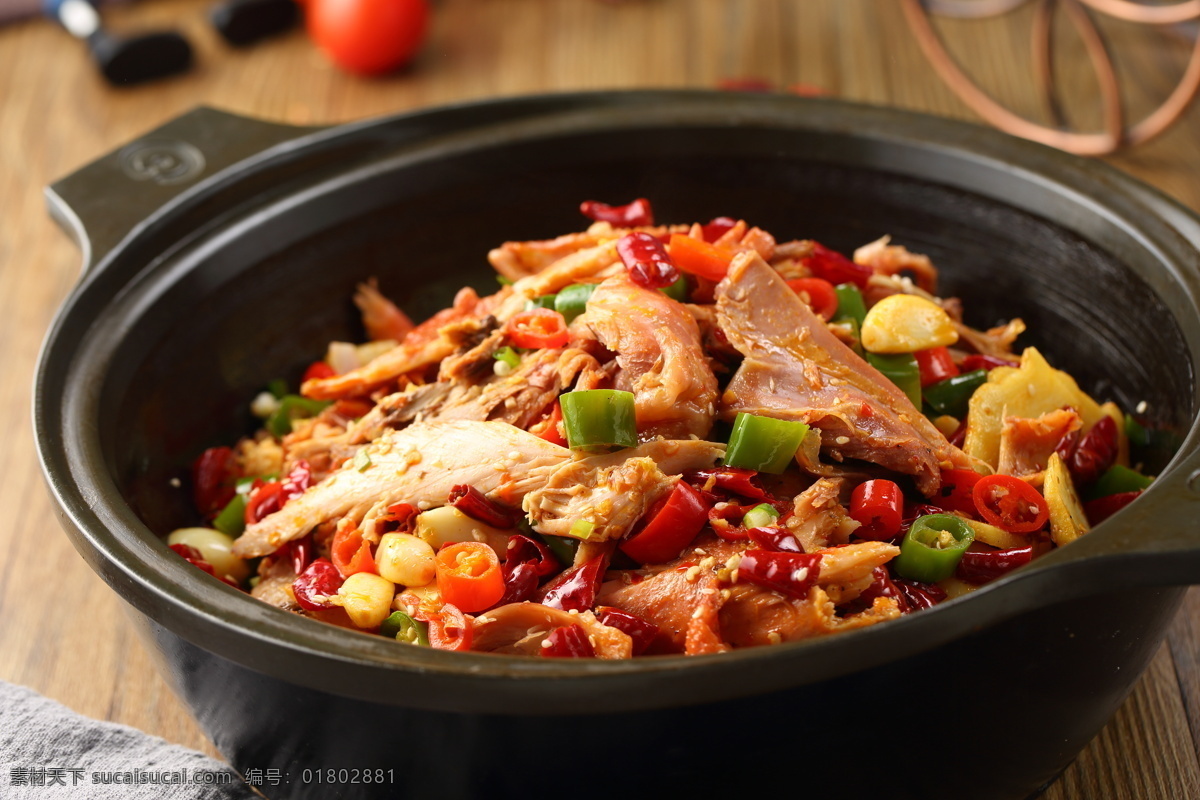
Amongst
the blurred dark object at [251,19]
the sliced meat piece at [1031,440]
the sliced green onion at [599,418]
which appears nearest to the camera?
the sliced green onion at [599,418]

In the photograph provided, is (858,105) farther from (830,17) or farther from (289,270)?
(830,17)

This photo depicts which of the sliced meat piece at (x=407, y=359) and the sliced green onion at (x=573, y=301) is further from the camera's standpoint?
the sliced meat piece at (x=407, y=359)

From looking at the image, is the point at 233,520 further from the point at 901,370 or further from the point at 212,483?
the point at 901,370

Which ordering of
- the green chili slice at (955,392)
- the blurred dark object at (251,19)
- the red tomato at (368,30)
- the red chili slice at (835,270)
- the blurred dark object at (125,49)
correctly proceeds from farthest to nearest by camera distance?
the blurred dark object at (251,19) → the blurred dark object at (125,49) → the red tomato at (368,30) → the red chili slice at (835,270) → the green chili slice at (955,392)

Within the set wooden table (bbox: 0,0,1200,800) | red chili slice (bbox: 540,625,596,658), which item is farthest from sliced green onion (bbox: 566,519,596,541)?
wooden table (bbox: 0,0,1200,800)

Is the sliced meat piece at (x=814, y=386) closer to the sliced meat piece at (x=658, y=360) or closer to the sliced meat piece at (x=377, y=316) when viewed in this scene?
the sliced meat piece at (x=658, y=360)

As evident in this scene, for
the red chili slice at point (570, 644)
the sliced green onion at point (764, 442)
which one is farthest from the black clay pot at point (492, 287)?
the sliced green onion at point (764, 442)
